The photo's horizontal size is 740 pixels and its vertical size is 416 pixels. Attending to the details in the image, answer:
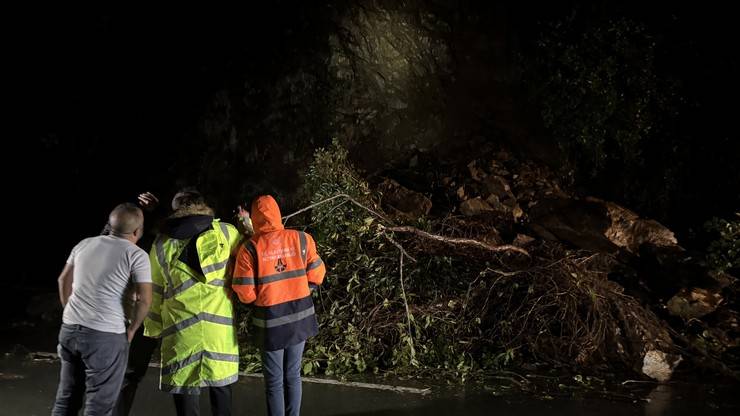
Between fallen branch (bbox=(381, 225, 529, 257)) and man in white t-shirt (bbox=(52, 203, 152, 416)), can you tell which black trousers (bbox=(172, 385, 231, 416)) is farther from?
fallen branch (bbox=(381, 225, 529, 257))

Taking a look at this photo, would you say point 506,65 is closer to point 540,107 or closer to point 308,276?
point 540,107

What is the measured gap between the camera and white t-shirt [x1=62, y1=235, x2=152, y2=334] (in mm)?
3898

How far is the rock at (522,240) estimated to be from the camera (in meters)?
7.68

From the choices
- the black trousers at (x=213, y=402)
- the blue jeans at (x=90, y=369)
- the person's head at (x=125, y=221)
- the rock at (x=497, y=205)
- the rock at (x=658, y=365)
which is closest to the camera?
the blue jeans at (x=90, y=369)

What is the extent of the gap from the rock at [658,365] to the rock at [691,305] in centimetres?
87

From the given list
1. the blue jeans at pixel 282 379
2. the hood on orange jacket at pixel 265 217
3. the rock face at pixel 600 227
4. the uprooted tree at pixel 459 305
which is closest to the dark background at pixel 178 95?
the rock face at pixel 600 227

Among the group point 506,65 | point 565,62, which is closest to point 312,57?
point 506,65

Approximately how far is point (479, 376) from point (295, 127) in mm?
4736

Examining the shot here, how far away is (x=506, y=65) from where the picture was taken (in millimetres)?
10398

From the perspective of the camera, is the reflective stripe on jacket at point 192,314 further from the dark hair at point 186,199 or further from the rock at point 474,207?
the rock at point 474,207

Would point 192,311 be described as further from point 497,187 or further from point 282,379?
point 497,187

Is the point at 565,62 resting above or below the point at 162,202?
above

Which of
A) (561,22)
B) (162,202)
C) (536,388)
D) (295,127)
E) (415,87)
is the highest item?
(561,22)

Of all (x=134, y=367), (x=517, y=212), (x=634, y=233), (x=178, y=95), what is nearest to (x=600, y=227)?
(x=634, y=233)
